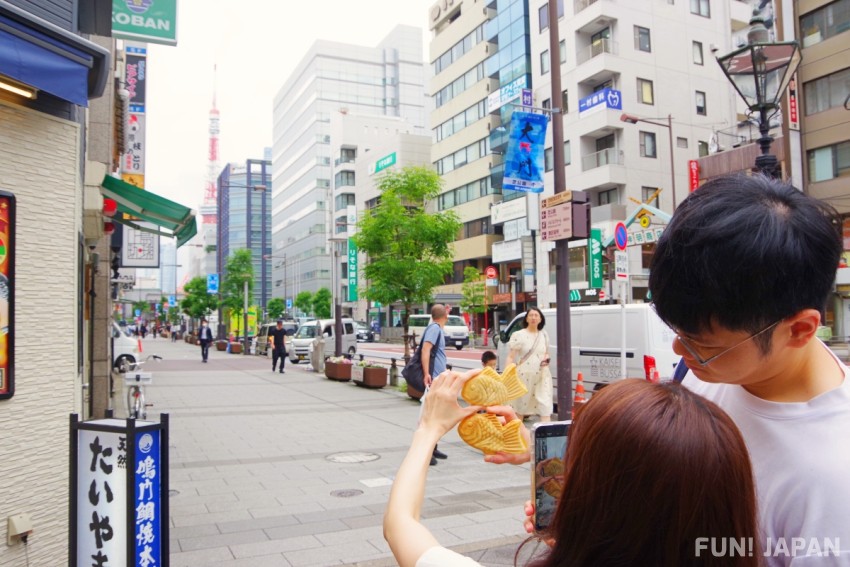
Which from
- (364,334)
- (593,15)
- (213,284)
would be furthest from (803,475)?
(364,334)

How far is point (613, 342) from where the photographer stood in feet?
35.9

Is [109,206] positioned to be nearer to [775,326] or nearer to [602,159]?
[775,326]

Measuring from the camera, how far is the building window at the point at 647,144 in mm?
37188

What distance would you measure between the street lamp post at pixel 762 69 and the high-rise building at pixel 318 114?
7791cm

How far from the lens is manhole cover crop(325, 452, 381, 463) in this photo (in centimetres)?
820

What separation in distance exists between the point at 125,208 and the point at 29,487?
4.17 meters

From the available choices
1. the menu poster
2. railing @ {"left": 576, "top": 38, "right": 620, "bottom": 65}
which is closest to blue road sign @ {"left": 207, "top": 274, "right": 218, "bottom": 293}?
railing @ {"left": 576, "top": 38, "right": 620, "bottom": 65}

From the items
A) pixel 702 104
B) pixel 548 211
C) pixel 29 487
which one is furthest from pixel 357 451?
pixel 702 104

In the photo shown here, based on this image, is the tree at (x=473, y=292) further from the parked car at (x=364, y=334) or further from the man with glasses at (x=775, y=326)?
the man with glasses at (x=775, y=326)

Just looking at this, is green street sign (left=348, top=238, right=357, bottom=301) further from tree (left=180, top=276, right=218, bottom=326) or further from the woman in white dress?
tree (left=180, top=276, right=218, bottom=326)

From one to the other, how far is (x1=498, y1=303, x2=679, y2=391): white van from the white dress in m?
1.13

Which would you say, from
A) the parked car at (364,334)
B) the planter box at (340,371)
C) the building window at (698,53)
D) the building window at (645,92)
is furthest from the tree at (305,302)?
the planter box at (340,371)

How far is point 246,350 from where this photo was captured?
121ft

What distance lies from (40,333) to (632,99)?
37.9 meters
